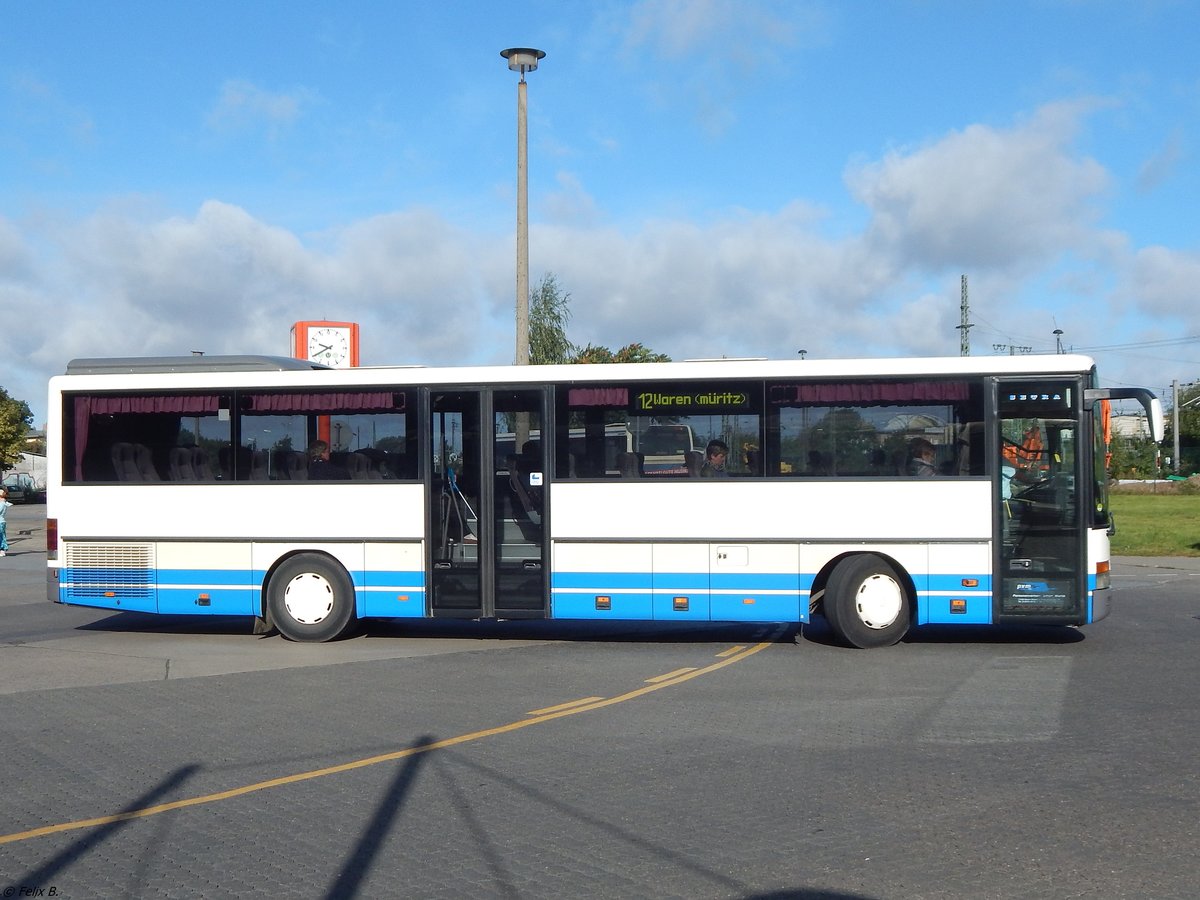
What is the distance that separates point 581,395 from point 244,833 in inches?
300

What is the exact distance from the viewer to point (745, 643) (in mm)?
13812

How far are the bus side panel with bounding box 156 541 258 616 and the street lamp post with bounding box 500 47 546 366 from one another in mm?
6408

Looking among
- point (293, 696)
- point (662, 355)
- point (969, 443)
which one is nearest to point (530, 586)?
point (293, 696)

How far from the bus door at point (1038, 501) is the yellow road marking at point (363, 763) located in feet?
11.2

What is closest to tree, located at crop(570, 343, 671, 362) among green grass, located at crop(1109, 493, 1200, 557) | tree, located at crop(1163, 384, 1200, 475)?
green grass, located at crop(1109, 493, 1200, 557)

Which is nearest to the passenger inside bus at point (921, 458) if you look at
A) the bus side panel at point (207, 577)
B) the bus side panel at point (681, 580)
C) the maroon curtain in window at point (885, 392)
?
the maroon curtain in window at point (885, 392)

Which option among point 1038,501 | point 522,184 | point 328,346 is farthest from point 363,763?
point 328,346

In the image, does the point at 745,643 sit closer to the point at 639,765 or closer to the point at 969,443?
the point at 969,443

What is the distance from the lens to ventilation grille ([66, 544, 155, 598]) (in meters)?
14.0

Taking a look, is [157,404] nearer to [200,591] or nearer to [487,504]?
[200,591]

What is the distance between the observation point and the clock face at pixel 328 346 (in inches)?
1164

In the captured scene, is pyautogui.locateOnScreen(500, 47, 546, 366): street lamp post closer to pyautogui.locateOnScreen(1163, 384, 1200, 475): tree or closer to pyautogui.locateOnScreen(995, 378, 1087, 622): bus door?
pyautogui.locateOnScreen(995, 378, 1087, 622): bus door

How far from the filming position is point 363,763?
790 centimetres

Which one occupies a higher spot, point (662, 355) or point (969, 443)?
point (662, 355)
